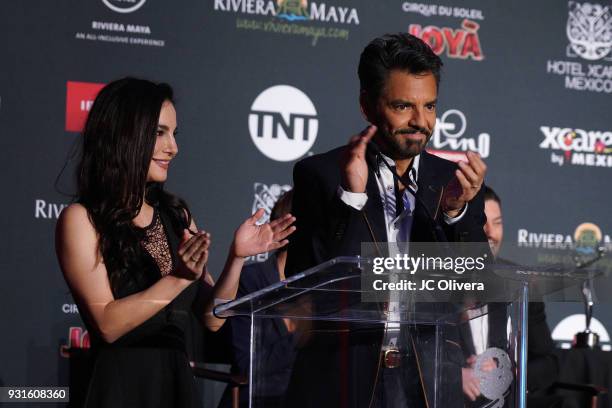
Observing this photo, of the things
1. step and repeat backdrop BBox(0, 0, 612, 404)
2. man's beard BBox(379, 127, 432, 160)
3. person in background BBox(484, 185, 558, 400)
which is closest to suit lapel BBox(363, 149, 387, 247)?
man's beard BBox(379, 127, 432, 160)

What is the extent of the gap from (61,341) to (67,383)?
227 millimetres

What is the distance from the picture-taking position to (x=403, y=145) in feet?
7.72

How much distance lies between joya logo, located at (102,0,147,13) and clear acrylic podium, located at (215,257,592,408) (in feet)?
11.0

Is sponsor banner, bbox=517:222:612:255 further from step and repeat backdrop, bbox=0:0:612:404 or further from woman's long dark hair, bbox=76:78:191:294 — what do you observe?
woman's long dark hair, bbox=76:78:191:294

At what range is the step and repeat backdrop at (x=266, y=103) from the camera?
4680mm

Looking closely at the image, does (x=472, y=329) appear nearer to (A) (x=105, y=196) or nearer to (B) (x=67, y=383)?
(A) (x=105, y=196)

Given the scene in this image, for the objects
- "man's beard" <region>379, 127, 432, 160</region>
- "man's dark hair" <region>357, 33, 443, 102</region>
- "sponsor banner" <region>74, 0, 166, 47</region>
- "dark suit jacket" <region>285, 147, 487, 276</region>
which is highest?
"sponsor banner" <region>74, 0, 166, 47</region>

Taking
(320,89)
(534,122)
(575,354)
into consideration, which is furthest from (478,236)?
(534,122)

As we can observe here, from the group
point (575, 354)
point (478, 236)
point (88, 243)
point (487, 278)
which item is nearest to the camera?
point (487, 278)

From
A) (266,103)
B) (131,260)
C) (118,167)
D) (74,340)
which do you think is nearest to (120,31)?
(266,103)

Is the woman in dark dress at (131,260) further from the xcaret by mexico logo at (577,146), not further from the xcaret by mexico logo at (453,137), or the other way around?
the xcaret by mexico logo at (577,146)

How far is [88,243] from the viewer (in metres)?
2.41

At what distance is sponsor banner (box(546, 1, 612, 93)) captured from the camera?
5504mm

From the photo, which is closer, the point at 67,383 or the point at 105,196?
the point at 105,196
